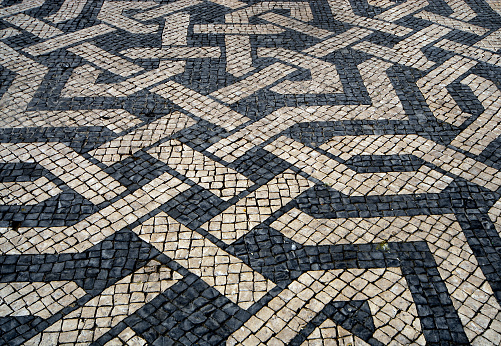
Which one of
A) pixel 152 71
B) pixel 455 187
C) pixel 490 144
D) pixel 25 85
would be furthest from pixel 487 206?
pixel 25 85

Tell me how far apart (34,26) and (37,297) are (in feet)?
25.1

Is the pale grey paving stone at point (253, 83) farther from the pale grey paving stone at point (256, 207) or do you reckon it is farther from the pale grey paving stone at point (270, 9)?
the pale grey paving stone at point (270, 9)

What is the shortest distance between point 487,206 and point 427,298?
1.90m

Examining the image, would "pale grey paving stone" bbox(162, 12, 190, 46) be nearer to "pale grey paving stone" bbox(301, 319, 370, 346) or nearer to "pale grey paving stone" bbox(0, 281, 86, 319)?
"pale grey paving stone" bbox(0, 281, 86, 319)

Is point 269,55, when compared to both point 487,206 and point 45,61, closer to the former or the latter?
point 45,61

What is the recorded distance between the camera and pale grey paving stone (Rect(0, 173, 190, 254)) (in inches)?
243

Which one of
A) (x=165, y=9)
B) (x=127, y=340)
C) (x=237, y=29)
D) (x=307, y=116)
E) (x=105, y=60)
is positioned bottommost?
(x=127, y=340)

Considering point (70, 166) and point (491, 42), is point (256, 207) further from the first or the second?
point (491, 42)

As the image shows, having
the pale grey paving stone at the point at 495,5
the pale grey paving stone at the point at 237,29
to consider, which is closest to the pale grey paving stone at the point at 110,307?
the pale grey paving stone at the point at 237,29

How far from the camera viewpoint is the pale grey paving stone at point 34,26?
10844mm

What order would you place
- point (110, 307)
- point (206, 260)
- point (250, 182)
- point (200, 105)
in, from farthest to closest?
point (200, 105) < point (250, 182) < point (206, 260) < point (110, 307)

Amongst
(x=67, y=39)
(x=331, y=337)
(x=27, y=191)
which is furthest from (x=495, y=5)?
(x=27, y=191)

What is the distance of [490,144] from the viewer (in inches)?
305

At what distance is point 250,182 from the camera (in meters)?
7.04
